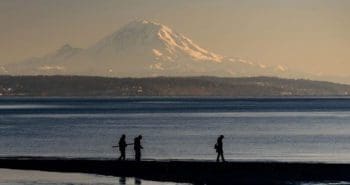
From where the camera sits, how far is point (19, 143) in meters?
80.6

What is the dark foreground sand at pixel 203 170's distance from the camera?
139 feet

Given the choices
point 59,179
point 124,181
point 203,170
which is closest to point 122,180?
point 124,181

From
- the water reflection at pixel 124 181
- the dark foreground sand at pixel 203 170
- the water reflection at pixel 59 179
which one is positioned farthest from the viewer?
the dark foreground sand at pixel 203 170

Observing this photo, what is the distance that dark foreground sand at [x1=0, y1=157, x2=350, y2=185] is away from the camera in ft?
139

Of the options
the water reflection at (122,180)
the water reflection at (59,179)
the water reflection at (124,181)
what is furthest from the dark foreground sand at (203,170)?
the water reflection at (59,179)

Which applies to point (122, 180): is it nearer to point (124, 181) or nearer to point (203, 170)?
point (124, 181)

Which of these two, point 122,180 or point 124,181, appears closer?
point 124,181

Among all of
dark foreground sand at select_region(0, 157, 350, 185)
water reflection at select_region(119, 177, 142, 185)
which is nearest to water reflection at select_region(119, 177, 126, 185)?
water reflection at select_region(119, 177, 142, 185)

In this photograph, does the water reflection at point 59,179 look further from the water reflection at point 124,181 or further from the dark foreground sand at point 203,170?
the dark foreground sand at point 203,170

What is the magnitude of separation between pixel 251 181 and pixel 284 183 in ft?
4.74

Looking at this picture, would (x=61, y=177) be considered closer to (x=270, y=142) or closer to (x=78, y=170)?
(x=78, y=170)

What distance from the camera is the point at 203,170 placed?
45031 mm

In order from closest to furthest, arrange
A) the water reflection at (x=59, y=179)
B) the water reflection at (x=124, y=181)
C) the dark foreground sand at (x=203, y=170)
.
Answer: the water reflection at (x=59, y=179) → the water reflection at (x=124, y=181) → the dark foreground sand at (x=203, y=170)

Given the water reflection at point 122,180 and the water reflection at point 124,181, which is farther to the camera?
the water reflection at point 124,181
